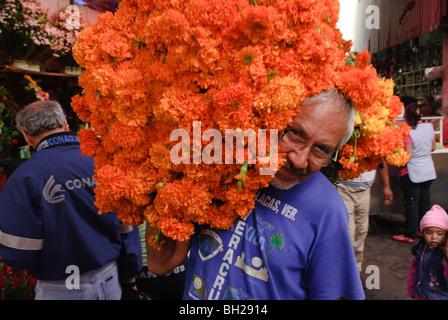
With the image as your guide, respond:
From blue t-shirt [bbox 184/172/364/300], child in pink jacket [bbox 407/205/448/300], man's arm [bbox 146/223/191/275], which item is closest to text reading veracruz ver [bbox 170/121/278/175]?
blue t-shirt [bbox 184/172/364/300]

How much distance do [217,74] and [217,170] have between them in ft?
1.04

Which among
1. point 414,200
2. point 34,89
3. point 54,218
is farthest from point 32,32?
point 414,200

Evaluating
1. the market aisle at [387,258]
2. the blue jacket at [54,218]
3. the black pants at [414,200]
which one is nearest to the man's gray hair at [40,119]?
the blue jacket at [54,218]

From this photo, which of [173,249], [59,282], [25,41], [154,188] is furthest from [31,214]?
[25,41]

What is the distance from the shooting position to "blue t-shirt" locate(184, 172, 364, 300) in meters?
1.22

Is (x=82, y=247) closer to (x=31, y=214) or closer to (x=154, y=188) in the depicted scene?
(x=31, y=214)

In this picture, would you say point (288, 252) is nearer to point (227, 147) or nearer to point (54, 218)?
point (227, 147)

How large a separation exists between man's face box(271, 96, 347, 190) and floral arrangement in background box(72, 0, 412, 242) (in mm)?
60

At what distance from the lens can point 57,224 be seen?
2104 millimetres

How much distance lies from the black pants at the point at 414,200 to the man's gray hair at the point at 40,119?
475 centimetres

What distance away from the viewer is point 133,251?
7.84 feet

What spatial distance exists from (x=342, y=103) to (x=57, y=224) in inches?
73.2

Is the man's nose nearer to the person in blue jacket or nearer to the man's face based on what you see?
the man's face

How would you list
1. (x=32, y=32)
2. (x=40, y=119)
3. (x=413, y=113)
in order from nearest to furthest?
(x=40, y=119) < (x=32, y=32) < (x=413, y=113)
